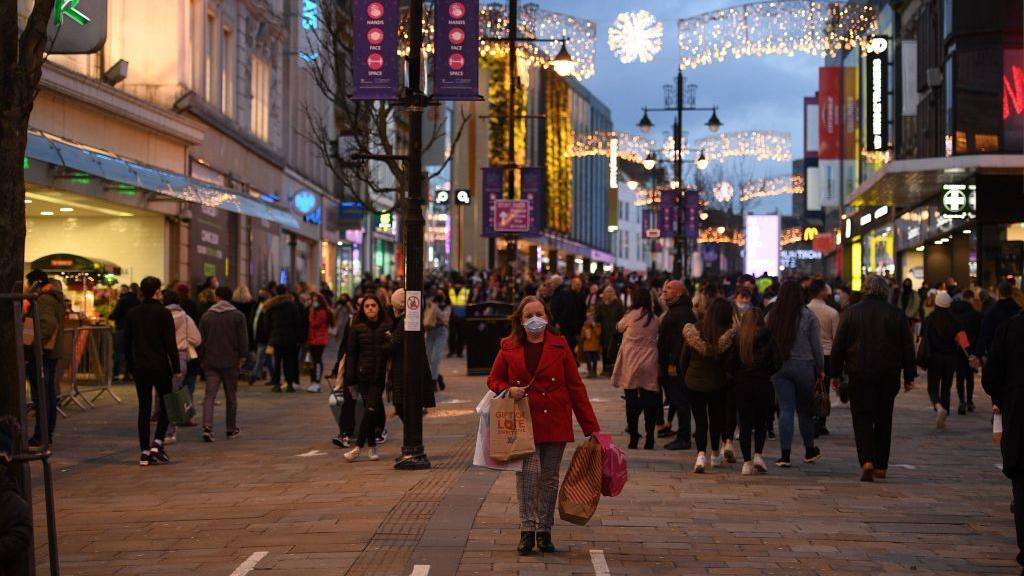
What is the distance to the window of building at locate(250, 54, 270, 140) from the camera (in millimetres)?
42844

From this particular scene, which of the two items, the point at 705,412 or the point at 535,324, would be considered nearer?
the point at 535,324

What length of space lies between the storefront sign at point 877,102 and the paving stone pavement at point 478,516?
28355 millimetres

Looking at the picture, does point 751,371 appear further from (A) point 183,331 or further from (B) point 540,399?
(A) point 183,331

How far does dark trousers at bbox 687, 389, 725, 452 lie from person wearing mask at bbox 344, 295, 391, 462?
3.28 m

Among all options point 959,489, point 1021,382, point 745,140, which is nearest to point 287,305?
point 959,489

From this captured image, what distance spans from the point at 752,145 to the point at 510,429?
48.1 m

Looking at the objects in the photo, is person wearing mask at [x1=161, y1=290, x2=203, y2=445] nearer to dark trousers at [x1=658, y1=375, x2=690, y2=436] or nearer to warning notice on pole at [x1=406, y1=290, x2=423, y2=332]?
warning notice on pole at [x1=406, y1=290, x2=423, y2=332]

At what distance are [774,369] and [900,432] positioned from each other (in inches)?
207

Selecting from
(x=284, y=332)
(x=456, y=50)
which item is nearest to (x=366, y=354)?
(x=456, y=50)

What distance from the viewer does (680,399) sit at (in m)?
15.9

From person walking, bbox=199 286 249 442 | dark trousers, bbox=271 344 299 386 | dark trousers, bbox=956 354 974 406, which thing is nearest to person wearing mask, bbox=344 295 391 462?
person walking, bbox=199 286 249 442

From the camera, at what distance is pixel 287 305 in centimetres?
2478

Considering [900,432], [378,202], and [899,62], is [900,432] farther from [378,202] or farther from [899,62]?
[378,202]

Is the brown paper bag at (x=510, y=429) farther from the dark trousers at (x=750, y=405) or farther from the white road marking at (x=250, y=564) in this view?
the dark trousers at (x=750, y=405)
